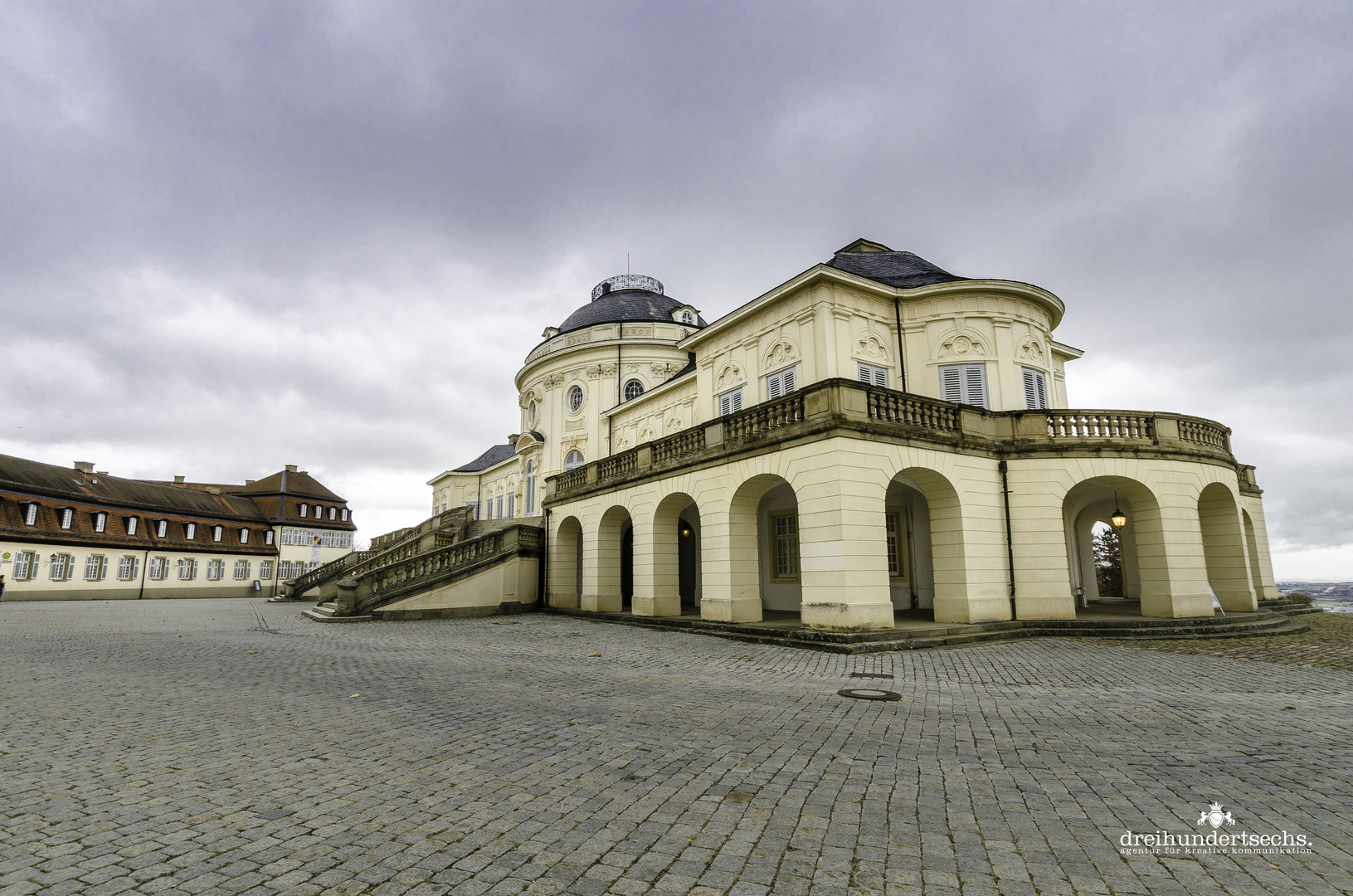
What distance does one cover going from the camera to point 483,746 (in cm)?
563

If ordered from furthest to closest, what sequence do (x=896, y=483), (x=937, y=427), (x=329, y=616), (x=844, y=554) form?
(x=329, y=616) → (x=896, y=483) → (x=937, y=427) → (x=844, y=554)

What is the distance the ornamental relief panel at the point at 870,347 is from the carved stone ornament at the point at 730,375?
3735mm

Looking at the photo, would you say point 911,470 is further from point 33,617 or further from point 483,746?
point 33,617

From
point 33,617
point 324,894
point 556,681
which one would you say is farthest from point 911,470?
point 33,617

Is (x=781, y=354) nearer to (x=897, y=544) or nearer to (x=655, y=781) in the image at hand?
(x=897, y=544)

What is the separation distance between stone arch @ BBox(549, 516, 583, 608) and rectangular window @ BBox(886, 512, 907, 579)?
33.4 ft

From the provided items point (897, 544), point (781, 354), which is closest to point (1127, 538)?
point (897, 544)

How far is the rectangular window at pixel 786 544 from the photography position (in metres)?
20.8

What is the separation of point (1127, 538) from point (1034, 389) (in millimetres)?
7468

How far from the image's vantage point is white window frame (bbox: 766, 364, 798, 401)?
19.5m

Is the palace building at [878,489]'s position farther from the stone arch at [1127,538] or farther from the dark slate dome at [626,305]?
the dark slate dome at [626,305]

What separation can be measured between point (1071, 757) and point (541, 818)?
14.0 ft

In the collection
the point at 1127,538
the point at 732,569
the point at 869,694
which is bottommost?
the point at 869,694

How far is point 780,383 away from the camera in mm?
20078
